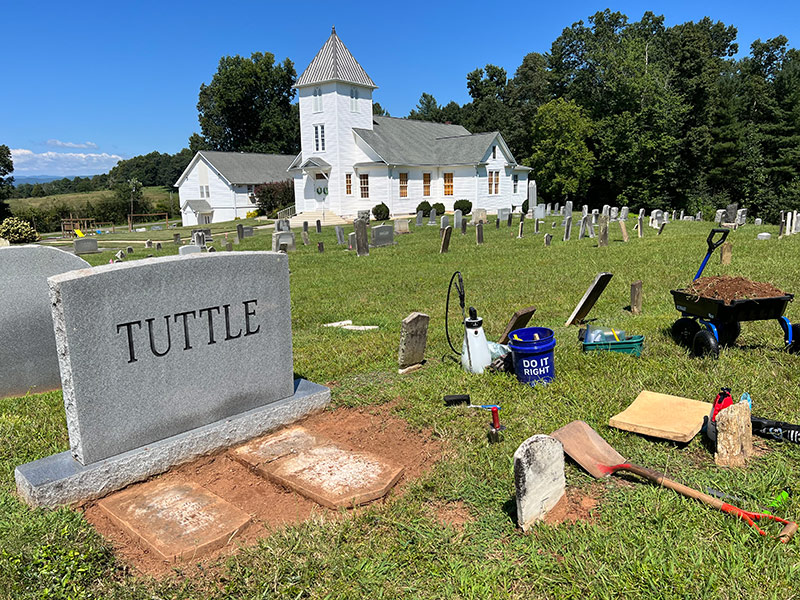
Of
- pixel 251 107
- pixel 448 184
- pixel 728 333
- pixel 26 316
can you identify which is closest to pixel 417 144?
pixel 448 184

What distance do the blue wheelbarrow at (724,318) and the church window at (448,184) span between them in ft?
124

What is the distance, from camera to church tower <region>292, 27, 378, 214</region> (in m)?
39.6

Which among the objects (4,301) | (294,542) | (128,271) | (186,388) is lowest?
(294,542)

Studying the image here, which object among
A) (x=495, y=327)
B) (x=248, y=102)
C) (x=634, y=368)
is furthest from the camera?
(x=248, y=102)

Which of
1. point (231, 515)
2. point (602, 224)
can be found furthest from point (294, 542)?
point (602, 224)

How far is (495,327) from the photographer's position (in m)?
7.95

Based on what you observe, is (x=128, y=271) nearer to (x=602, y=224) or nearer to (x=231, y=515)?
(x=231, y=515)

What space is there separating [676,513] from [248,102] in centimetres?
7705

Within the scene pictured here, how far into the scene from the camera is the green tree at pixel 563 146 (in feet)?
149

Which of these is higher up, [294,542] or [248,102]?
[248,102]

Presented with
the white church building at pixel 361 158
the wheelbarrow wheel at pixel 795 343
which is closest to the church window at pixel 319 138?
the white church building at pixel 361 158

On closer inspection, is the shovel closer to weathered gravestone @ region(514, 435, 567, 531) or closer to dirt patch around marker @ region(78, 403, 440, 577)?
weathered gravestone @ region(514, 435, 567, 531)

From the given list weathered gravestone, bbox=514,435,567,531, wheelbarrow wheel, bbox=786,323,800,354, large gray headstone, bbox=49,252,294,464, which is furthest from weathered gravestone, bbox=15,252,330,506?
wheelbarrow wheel, bbox=786,323,800,354

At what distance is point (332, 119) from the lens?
3978 cm
